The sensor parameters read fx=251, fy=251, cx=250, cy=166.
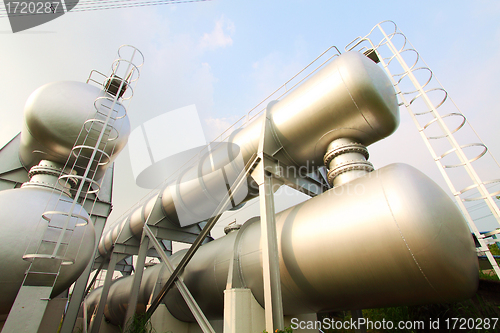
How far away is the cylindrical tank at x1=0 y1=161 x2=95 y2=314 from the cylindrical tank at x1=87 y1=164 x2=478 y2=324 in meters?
4.22

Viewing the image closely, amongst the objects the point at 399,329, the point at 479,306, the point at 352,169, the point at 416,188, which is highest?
the point at 352,169

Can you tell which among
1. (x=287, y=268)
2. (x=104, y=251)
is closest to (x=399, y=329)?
(x=287, y=268)

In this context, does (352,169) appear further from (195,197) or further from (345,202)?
(195,197)

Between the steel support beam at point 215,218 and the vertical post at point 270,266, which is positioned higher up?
the steel support beam at point 215,218

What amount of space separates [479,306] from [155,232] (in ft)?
30.4

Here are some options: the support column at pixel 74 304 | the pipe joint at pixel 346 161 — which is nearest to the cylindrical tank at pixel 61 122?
the support column at pixel 74 304

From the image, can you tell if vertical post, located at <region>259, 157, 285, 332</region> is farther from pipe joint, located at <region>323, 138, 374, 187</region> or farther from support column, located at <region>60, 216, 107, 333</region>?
support column, located at <region>60, 216, 107, 333</region>

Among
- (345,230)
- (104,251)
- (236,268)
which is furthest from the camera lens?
(104,251)

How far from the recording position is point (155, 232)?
28.4ft

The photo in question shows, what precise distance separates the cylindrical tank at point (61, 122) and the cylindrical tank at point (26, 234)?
1.29 meters

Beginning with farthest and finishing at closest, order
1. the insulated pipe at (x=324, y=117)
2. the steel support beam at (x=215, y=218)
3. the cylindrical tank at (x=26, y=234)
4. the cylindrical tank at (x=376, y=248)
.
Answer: the steel support beam at (x=215, y=218) → the cylindrical tank at (x=26, y=234) → the insulated pipe at (x=324, y=117) → the cylindrical tank at (x=376, y=248)

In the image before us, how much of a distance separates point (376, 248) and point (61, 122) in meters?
8.45

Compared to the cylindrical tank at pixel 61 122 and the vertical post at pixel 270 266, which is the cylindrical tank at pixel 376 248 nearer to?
the vertical post at pixel 270 266

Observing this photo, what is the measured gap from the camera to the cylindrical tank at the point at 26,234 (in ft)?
16.6
